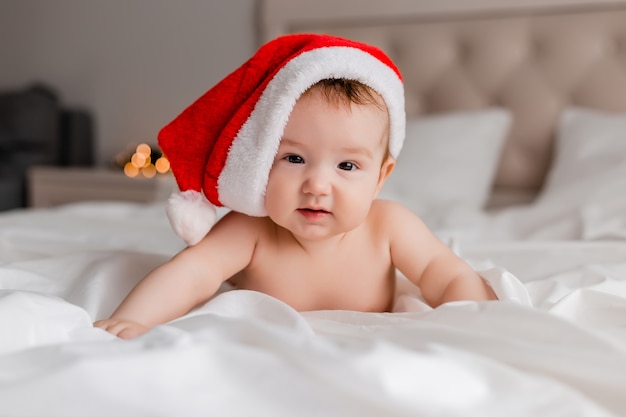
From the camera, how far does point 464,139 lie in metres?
2.39

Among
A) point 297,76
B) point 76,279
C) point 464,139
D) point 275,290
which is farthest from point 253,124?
point 464,139

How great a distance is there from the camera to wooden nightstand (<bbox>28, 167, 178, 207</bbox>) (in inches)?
118

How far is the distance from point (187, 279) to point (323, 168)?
25 centimetres

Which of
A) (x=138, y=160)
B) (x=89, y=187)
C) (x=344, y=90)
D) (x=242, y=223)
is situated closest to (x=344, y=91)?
(x=344, y=90)

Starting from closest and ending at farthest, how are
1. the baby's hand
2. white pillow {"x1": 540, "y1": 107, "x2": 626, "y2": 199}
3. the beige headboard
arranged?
the baby's hand → white pillow {"x1": 540, "y1": 107, "x2": 626, "y2": 199} → the beige headboard

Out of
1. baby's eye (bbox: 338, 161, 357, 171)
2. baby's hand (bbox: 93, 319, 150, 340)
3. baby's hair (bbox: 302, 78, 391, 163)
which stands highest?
baby's hair (bbox: 302, 78, 391, 163)

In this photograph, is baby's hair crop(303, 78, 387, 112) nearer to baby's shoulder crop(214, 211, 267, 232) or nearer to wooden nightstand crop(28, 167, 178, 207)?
baby's shoulder crop(214, 211, 267, 232)

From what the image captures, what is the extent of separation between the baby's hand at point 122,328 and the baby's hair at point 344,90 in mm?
370

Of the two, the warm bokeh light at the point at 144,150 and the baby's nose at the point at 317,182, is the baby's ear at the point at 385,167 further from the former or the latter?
the warm bokeh light at the point at 144,150

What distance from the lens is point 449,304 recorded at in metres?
0.81

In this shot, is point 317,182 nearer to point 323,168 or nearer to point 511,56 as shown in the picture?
point 323,168

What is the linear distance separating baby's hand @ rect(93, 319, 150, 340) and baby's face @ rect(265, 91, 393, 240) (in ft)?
0.79

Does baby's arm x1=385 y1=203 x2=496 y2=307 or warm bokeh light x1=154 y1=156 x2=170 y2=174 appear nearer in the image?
baby's arm x1=385 y1=203 x2=496 y2=307

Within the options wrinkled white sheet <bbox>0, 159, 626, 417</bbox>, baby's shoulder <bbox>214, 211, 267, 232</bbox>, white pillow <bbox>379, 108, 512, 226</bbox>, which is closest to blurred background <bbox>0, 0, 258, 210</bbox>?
white pillow <bbox>379, 108, 512, 226</bbox>
